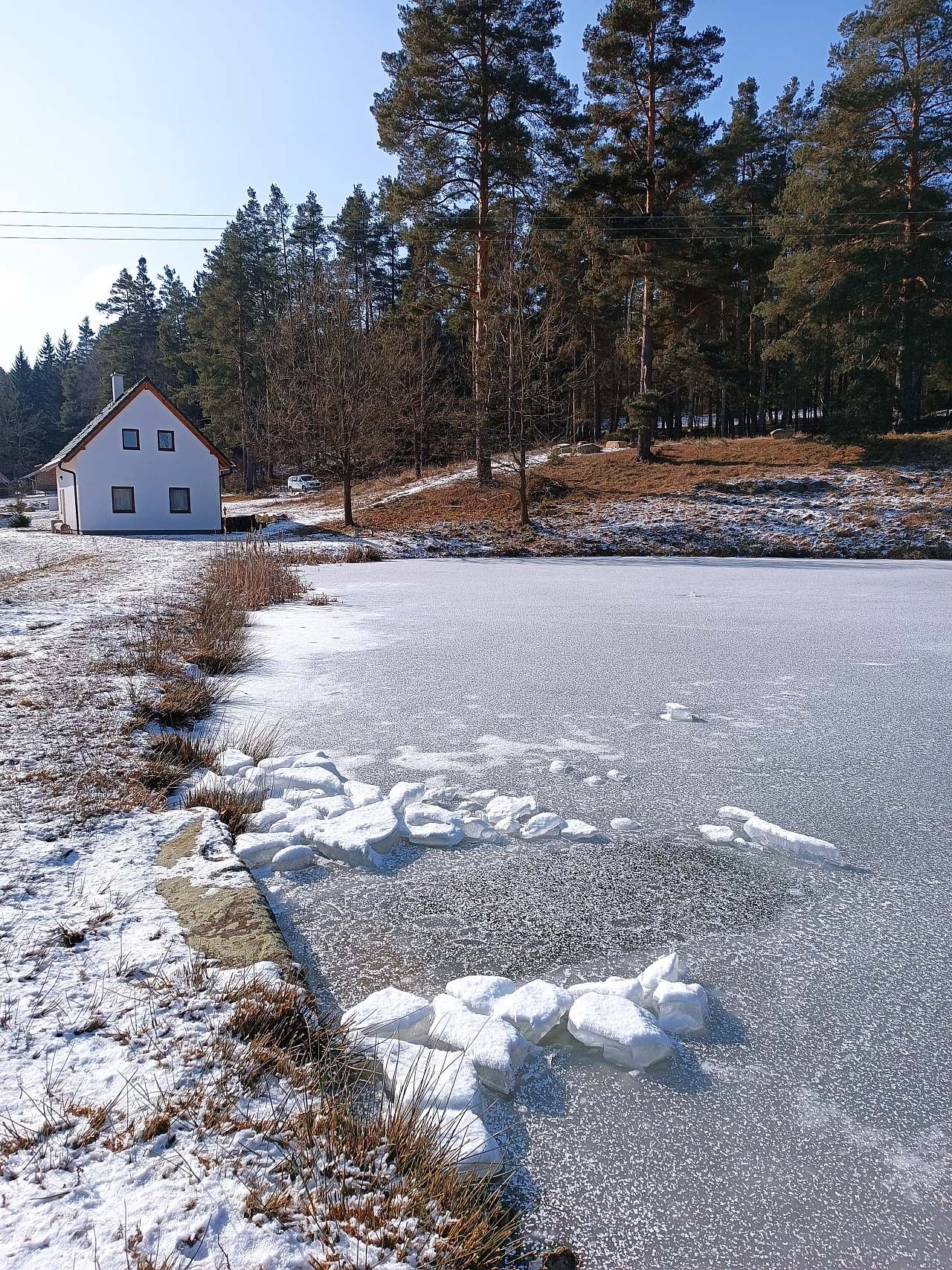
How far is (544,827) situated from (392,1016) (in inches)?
55.0

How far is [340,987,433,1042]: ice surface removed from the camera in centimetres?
204

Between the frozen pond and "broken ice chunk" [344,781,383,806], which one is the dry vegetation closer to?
the frozen pond

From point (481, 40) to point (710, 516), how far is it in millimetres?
15354

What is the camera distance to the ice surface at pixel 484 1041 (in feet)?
6.31

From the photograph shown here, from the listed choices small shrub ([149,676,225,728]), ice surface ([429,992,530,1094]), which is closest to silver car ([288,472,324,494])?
small shrub ([149,676,225,728])

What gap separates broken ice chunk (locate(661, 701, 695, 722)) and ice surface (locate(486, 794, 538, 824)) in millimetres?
1751

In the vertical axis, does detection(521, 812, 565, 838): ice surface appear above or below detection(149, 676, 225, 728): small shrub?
below

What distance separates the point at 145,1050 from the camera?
1789 millimetres

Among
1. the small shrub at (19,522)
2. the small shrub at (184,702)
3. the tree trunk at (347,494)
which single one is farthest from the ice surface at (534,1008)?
the small shrub at (19,522)

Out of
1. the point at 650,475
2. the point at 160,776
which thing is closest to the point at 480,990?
the point at 160,776

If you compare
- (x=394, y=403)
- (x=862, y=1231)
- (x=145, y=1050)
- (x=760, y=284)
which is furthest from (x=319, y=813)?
(x=760, y=284)

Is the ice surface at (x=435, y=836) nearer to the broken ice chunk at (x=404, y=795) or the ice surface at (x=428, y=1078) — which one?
the broken ice chunk at (x=404, y=795)

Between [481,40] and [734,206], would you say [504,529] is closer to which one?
[481,40]

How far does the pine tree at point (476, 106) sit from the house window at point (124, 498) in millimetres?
14378
